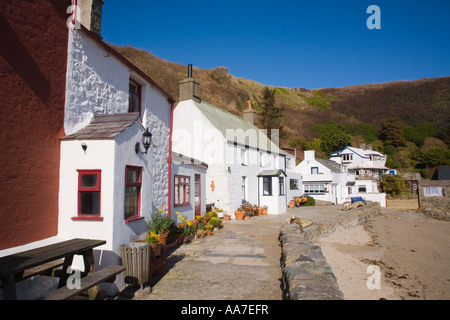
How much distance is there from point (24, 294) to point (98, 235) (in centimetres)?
152

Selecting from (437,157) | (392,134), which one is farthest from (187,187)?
(392,134)

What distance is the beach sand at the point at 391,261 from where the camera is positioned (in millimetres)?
9484

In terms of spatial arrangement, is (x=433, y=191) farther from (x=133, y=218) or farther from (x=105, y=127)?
(x=105, y=127)

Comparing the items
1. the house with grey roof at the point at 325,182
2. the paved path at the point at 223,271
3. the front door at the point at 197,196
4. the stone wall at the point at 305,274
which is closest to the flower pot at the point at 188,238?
the paved path at the point at 223,271

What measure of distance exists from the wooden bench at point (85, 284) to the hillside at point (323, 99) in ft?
114

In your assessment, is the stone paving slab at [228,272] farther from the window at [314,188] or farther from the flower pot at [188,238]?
the window at [314,188]

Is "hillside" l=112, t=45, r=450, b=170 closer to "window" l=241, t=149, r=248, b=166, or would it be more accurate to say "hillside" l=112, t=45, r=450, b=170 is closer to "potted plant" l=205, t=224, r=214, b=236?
"window" l=241, t=149, r=248, b=166

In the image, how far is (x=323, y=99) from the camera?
308 feet

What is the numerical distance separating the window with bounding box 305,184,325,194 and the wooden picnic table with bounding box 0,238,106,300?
102ft

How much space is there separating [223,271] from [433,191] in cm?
3889

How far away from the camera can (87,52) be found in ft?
23.4
